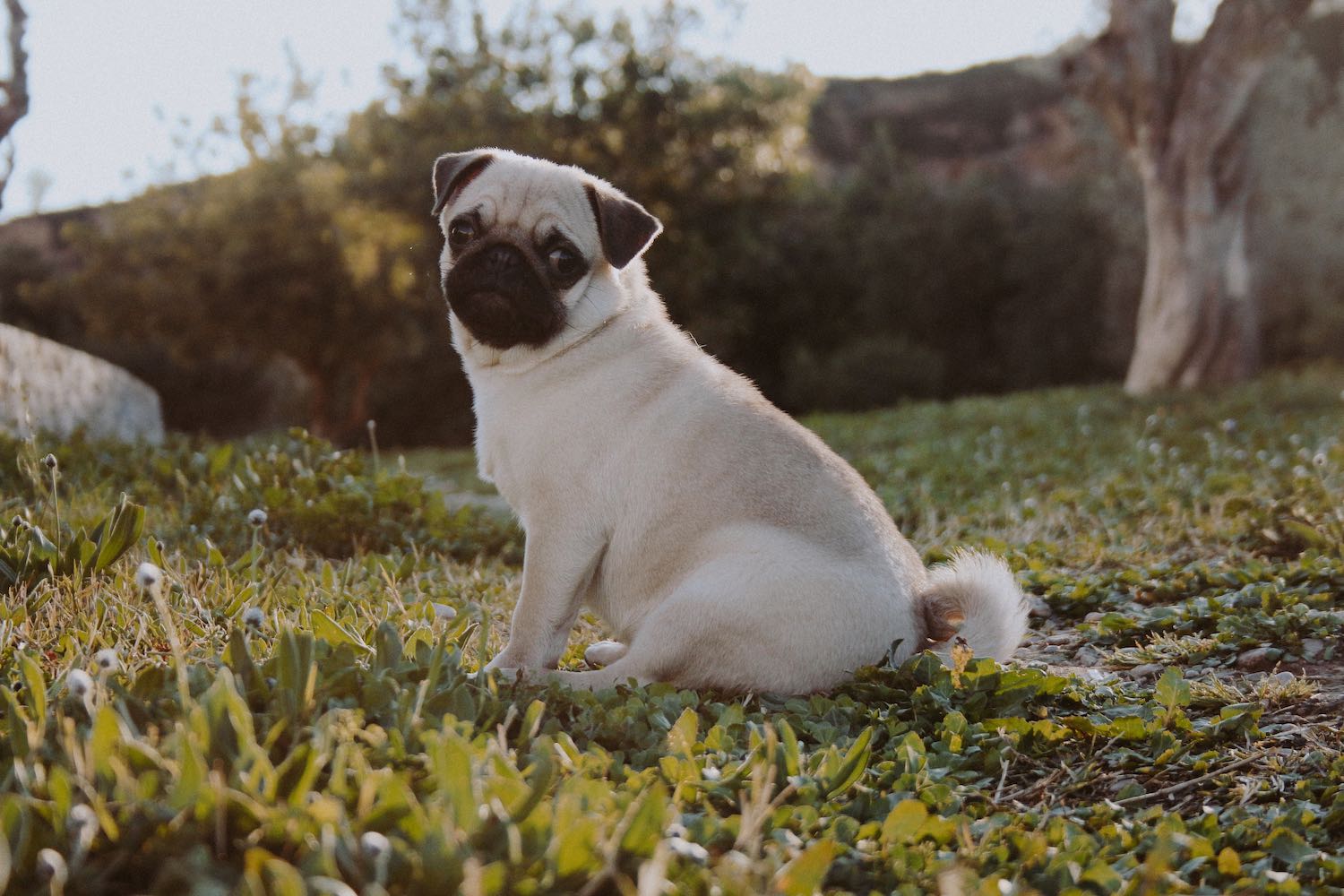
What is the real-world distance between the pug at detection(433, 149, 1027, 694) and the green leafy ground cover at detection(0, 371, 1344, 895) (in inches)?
6.6

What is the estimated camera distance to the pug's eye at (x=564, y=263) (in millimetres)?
3711

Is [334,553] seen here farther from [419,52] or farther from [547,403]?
[419,52]

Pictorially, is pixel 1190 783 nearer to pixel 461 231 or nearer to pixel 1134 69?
pixel 461 231

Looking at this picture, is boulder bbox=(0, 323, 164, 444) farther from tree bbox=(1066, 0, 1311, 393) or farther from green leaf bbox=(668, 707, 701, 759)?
tree bbox=(1066, 0, 1311, 393)

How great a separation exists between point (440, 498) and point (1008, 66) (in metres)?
36.5

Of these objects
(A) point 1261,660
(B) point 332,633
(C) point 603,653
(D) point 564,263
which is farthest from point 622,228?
(A) point 1261,660

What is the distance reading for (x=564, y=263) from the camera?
3729 millimetres

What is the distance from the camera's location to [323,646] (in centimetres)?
254

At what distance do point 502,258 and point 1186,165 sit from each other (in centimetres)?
1149

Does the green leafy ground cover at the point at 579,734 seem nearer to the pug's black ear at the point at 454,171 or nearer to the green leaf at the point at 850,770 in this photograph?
the green leaf at the point at 850,770

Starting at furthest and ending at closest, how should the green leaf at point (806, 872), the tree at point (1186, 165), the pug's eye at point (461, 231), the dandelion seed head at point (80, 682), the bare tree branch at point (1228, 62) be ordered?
the tree at point (1186, 165), the bare tree branch at point (1228, 62), the pug's eye at point (461, 231), the dandelion seed head at point (80, 682), the green leaf at point (806, 872)

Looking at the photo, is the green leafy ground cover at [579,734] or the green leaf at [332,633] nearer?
the green leafy ground cover at [579,734]

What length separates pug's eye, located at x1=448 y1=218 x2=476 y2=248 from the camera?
384 centimetres

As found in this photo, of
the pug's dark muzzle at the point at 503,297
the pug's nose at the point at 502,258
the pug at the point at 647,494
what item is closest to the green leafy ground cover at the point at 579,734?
the pug at the point at 647,494
